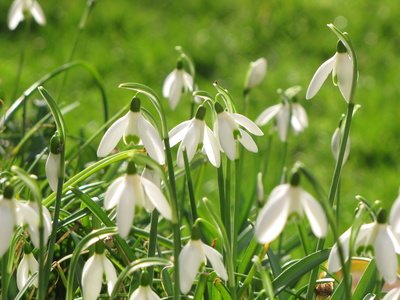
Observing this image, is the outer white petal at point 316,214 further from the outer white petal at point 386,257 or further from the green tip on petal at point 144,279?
the green tip on petal at point 144,279

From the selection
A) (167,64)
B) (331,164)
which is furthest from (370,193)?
(167,64)

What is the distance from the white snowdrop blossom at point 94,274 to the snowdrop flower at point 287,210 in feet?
1.23

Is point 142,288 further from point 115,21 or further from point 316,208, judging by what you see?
point 115,21

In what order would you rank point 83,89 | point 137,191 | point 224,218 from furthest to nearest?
point 83,89 < point 224,218 < point 137,191

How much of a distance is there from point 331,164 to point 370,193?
349mm

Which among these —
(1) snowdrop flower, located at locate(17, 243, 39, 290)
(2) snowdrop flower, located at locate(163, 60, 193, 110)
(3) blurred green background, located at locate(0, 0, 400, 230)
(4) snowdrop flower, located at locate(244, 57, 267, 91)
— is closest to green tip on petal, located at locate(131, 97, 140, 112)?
(1) snowdrop flower, located at locate(17, 243, 39, 290)

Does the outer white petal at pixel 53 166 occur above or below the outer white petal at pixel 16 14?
below

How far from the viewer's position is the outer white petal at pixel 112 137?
4.46ft

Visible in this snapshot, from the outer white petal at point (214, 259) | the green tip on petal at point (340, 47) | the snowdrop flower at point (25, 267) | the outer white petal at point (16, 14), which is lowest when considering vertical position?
the snowdrop flower at point (25, 267)

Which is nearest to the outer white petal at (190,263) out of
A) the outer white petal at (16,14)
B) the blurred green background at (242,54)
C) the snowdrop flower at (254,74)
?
the snowdrop flower at (254,74)

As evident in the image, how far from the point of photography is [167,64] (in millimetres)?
4633

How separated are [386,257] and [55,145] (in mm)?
607

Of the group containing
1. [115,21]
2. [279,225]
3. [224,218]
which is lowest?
[224,218]

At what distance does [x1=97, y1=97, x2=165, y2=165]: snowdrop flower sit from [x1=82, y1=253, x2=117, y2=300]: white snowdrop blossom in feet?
0.63
